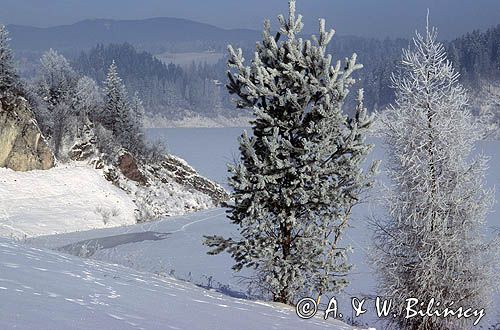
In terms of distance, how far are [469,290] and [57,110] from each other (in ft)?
123

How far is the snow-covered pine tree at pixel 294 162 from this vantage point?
443 inches

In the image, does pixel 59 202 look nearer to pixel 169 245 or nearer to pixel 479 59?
pixel 169 245

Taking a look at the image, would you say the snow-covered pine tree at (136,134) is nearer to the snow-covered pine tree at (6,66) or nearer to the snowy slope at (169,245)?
the snowy slope at (169,245)

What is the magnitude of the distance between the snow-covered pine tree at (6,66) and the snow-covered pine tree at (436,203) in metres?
33.2

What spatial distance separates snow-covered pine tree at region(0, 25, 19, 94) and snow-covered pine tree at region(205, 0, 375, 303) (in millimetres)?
31763

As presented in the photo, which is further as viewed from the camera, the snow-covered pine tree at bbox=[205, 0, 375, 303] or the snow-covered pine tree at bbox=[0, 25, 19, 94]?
the snow-covered pine tree at bbox=[0, 25, 19, 94]

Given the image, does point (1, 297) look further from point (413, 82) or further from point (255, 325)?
point (413, 82)

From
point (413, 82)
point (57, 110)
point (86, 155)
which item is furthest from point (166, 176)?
point (413, 82)

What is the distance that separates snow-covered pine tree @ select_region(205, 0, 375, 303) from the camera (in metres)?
11.2

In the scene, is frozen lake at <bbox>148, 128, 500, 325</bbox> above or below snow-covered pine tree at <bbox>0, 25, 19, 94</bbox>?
below

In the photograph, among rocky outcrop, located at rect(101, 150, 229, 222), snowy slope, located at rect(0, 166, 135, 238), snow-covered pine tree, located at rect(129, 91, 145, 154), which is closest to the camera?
snowy slope, located at rect(0, 166, 135, 238)

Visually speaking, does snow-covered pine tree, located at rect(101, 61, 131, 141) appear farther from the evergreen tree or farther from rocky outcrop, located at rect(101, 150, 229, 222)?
rocky outcrop, located at rect(101, 150, 229, 222)

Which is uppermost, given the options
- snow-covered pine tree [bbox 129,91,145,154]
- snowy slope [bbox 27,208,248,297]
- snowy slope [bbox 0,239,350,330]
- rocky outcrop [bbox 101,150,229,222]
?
snow-covered pine tree [bbox 129,91,145,154]

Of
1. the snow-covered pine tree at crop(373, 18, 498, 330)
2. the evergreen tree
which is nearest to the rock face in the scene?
the evergreen tree
